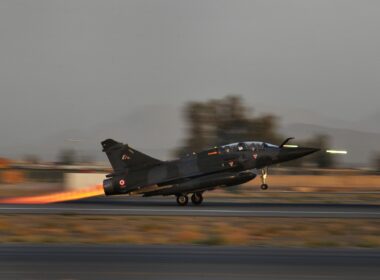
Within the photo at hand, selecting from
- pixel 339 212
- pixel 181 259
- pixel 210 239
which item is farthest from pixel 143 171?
pixel 181 259

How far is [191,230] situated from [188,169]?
11.4 meters

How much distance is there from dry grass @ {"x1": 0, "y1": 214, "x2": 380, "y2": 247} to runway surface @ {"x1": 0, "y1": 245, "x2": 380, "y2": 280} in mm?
2747

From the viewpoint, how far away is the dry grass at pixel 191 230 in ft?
65.1

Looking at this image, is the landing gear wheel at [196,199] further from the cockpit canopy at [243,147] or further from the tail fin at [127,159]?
the cockpit canopy at [243,147]

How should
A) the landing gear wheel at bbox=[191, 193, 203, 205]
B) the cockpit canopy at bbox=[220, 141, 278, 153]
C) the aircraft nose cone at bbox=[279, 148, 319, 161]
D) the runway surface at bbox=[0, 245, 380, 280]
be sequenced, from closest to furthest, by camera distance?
the runway surface at bbox=[0, 245, 380, 280]
the cockpit canopy at bbox=[220, 141, 278, 153]
the landing gear wheel at bbox=[191, 193, 203, 205]
the aircraft nose cone at bbox=[279, 148, 319, 161]

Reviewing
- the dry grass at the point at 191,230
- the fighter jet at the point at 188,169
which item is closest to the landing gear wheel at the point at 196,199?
the fighter jet at the point at 188,169

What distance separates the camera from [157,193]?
33.6 m

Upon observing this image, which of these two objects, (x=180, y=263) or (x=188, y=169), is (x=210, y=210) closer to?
(x=188, y=169)

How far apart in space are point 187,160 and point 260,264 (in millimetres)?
20859

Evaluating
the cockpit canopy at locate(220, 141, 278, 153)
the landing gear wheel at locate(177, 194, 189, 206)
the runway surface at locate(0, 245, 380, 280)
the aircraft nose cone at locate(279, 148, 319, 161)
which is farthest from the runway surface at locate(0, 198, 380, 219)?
→ the runway surface at locate(0, 245, 380, 280)

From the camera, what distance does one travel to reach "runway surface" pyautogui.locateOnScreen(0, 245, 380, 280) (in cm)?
1184

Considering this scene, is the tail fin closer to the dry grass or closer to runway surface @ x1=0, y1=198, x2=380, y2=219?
runway surface @ x1=0, y1=198, x2=380, y2=219

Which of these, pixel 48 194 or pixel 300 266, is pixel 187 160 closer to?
pixel 48 194

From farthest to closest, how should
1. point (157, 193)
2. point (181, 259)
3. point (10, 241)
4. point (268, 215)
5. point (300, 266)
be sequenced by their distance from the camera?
point (157, 193) → point (268, 215) → point (10, 241) → point (181, 259) → point (300, 266)
